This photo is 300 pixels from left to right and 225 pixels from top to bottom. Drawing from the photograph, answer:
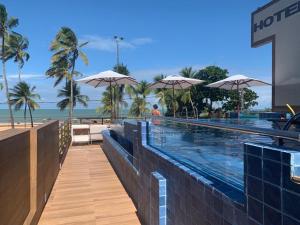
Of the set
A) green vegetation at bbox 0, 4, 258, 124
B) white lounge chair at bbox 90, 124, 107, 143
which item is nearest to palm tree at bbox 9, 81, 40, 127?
green vegetation at bbox 0, 4, 258, 124

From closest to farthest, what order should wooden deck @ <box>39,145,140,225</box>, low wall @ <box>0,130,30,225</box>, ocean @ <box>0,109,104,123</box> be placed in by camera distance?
low wall @ <box>0,130,30,225</box>, wooden deck @ <box>39,145,140,225</box>, ocean @ <box>0,109,104,123</box>

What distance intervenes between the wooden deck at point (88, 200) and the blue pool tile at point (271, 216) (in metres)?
3.65

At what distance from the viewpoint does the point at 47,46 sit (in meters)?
31.9

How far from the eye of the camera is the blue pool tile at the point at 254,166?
1.87m

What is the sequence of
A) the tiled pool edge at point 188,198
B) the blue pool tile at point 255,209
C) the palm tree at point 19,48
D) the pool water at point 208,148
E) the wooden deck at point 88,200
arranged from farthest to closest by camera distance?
the palm tree at point 19,48
the wooden deck at point 88,200
the pool water at point 208,148
the tiled pool edge at point 188,198
the blue pool tile at point 255,209

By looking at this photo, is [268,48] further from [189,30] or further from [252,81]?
[189,30]

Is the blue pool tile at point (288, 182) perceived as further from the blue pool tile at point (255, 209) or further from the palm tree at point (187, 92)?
the palm tree at point (187, 92)

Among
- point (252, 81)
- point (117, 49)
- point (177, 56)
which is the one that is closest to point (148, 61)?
point (177, 56)

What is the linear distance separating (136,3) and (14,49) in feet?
52.8

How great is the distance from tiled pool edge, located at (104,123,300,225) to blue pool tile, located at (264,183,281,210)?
4 cm

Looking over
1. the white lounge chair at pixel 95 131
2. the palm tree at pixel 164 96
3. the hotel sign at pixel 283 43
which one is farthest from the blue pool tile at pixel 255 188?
the palm tree at pixel 164 96

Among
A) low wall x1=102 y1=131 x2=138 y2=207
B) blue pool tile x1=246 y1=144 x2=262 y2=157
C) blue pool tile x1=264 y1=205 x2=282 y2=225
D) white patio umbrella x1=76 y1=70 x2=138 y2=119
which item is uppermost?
white patio umbrella x1=76 y1=70 x2=138 y2=119

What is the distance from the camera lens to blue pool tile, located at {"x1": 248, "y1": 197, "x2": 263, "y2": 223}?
186 centimetres

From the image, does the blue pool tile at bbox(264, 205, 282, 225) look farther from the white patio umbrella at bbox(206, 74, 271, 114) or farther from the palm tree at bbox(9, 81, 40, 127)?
the palm tree at bbox(9, 81, 40, 127)
